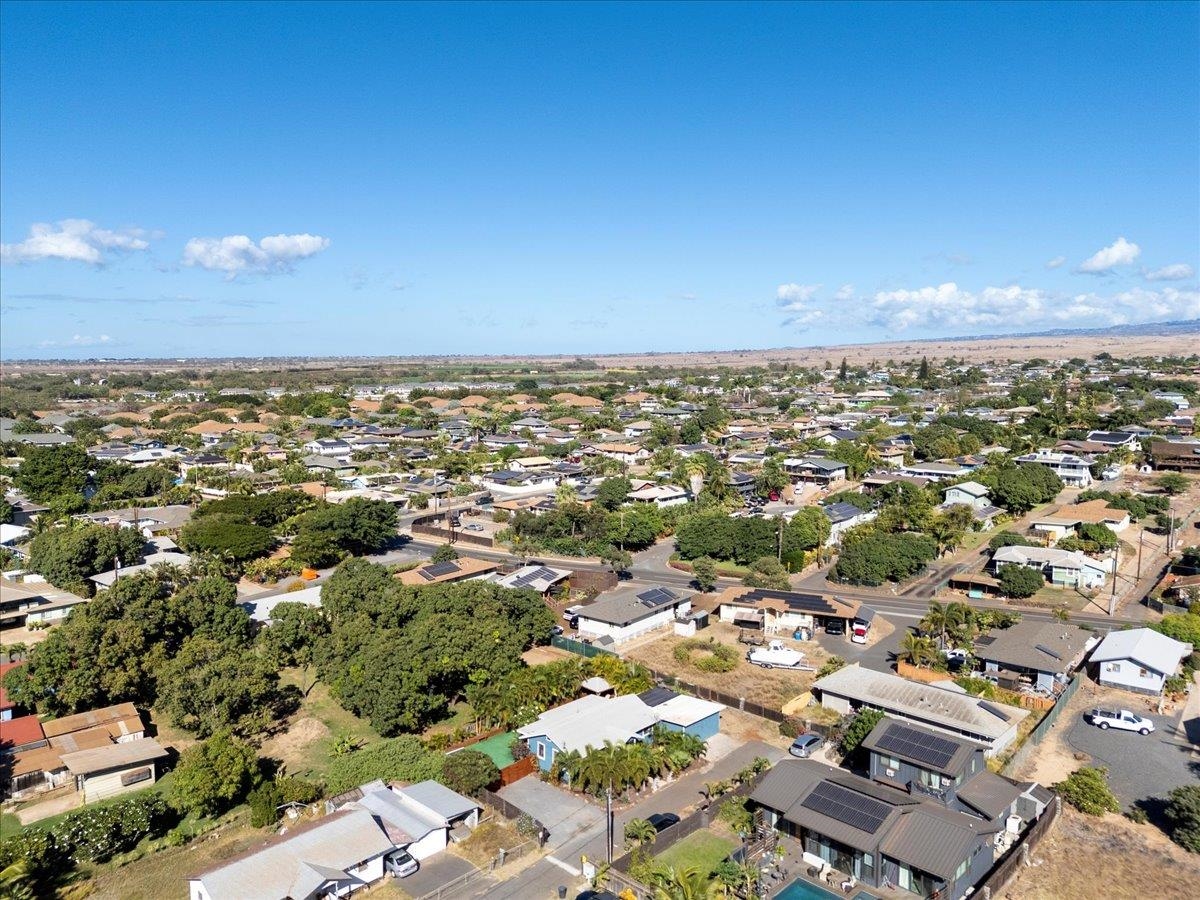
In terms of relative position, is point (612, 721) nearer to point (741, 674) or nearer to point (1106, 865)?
point (741, 674)

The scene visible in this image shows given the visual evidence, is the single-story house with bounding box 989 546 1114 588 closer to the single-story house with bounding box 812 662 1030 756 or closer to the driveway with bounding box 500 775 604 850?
the single-story house with bounding box 812 662 1030 756

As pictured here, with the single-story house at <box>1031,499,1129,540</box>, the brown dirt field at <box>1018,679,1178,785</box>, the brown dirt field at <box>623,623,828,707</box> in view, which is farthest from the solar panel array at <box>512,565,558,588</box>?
the single-story house at <box>1031,499,1129,540</box>

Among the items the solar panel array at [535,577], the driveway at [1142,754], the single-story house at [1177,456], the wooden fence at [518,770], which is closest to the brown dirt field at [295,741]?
the wooden fence at [518,770]

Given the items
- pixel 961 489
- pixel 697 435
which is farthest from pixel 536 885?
pixel 697 435

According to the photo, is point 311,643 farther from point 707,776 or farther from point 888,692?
point 888,692

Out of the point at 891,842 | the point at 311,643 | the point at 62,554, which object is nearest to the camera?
the point at 891,842

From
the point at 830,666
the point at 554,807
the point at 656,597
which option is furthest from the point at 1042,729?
the point at 656,597
